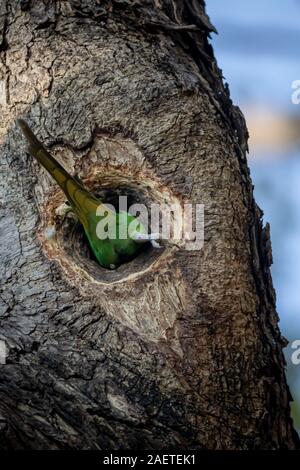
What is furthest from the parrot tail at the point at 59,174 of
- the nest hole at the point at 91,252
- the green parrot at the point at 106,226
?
the nest hole at the point at 91,252

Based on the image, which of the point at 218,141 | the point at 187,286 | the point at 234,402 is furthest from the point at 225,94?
the point at 234,402

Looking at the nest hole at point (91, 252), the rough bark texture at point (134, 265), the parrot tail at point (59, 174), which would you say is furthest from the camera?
the nest hole at point (91, 252)

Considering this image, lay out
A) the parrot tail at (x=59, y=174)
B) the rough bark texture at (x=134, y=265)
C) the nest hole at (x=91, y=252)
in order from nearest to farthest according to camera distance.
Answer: the rough bark texture at (x=134, y=265) < the parrot tail at (x=59, y=174) < the nest hole at (x=91, y=252)

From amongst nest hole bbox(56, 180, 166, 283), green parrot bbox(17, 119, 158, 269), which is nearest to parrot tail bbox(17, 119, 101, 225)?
green parrot bbox(17, 119, 158, 269)

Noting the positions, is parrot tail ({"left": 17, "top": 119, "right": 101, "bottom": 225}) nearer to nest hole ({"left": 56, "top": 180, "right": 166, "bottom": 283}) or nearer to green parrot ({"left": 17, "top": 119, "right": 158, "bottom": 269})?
green parrot ({"left": 17, "top": 119, "right": 158, "bottom": 269})

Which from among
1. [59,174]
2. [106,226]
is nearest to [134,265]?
[106,226]

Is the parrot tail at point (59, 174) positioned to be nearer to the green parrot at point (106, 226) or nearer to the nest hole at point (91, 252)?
the green parrot at point (106, 226)
